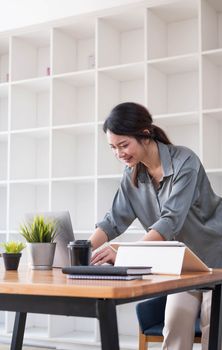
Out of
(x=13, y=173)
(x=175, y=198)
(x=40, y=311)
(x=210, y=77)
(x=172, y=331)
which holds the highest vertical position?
(x=210, y=77)

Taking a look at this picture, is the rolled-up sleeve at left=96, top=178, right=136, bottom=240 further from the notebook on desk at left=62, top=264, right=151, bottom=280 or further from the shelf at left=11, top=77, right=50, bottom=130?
the shelf at left=11, top=77, right=50, bottom=130

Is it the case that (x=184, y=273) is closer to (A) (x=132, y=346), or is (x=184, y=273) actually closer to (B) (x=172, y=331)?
(B) (x=172, y=331)

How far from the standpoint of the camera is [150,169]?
253 centimetres

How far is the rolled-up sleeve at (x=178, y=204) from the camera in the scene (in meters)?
2.22

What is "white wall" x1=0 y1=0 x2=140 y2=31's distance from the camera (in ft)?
14.5

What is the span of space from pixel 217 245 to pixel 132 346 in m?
1.88

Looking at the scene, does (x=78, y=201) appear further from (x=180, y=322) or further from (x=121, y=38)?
(x=180, y=322)

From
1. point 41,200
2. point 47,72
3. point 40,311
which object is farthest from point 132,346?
point 40,311

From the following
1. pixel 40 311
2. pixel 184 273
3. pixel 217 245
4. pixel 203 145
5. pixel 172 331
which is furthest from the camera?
pixel 203 145

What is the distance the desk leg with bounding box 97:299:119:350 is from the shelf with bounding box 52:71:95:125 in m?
3.32

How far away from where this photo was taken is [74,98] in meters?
4.89

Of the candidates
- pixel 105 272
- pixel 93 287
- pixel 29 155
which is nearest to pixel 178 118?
pixel 29 155


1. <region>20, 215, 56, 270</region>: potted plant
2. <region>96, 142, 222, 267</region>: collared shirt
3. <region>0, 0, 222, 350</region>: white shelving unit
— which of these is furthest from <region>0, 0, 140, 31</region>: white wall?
<region>20, 215, 56, 270</region>: potted plant

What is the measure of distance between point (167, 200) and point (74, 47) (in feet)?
9.52
